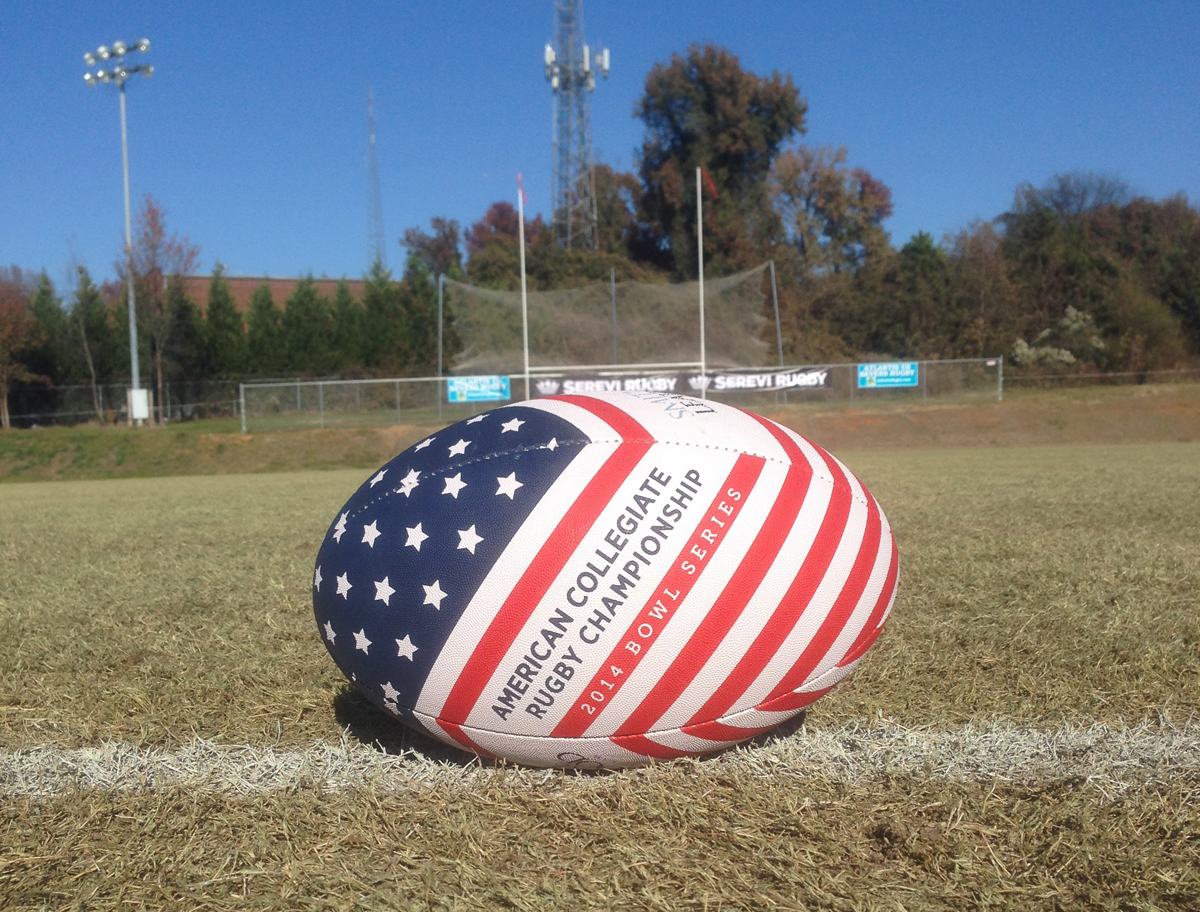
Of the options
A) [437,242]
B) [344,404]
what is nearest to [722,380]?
[344,404]

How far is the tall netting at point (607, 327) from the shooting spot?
25188mm

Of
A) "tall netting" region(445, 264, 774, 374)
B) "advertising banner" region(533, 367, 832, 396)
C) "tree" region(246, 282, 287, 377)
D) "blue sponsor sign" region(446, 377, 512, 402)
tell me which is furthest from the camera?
"tree" region(246, 282, 287, 377)

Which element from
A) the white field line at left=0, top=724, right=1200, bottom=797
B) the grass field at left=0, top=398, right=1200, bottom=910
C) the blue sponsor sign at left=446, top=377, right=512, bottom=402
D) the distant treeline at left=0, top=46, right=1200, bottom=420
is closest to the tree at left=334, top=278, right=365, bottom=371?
the distant treeline at left=0, top=46, right=1200, bottom=420

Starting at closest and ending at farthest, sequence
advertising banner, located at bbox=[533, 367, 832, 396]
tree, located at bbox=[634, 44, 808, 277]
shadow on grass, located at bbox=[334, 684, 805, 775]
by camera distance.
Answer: shadow on grass, located at bbox=[334, 684, 805, 775], advertising banner, located at bbox=[533, 367, 832, 396], tree, located at bbox=[634, 44, 808, 277]

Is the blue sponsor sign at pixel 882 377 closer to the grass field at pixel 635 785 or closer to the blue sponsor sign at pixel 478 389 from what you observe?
the blue sponsor sign at pixel 478 389

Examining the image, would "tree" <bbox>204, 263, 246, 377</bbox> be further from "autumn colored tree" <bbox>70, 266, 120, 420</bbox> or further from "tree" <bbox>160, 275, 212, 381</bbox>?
"autumn colored tree" <bbox>70, 266, 120, 420</bbox>

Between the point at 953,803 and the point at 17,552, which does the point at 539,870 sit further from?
the point at 17,552

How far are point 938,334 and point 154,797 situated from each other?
118 ft

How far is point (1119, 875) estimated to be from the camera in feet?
6.49

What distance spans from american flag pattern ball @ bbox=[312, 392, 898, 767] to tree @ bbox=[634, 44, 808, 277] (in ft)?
124

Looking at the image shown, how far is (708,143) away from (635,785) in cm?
4101

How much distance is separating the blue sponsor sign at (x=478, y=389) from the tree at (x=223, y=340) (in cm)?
1262

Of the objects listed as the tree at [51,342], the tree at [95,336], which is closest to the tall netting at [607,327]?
the tree at [95,336]

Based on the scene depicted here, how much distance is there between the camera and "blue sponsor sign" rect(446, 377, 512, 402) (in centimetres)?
2464
